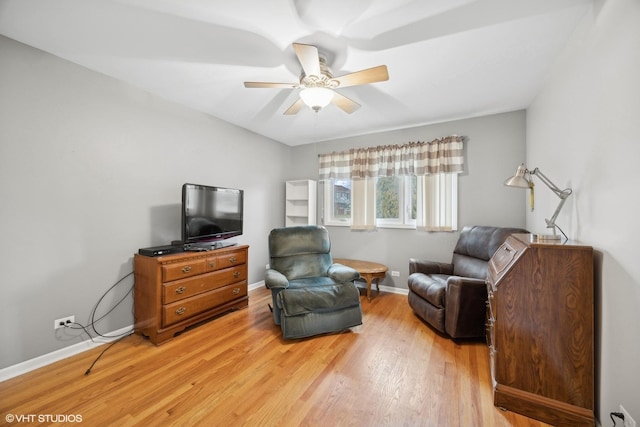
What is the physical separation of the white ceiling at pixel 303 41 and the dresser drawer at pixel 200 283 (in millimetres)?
1939

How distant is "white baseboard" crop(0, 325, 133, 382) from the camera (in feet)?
5.68

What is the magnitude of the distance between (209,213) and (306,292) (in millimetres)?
1460

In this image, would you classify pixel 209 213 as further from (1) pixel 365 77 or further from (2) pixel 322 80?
(1) pixel 365 77

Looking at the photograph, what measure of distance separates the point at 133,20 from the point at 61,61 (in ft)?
3.23

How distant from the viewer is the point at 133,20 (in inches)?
62.1

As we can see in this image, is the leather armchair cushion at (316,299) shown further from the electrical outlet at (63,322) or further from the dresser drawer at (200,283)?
the electrical outlet at (63,322)

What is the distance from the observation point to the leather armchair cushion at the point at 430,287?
230cm

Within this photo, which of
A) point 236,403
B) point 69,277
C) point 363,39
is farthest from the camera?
point 69,277

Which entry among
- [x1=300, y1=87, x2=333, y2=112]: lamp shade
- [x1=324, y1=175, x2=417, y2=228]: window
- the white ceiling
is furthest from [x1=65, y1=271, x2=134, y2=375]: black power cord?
[x1=324, y1=175, x2=417, y2=228]: window

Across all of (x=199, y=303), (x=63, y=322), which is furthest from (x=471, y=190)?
(x=63, y=322)

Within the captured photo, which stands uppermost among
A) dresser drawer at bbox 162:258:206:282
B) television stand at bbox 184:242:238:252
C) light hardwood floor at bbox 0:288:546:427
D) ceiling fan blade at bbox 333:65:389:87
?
ceiling fan blade at bbox 333:65:389:87

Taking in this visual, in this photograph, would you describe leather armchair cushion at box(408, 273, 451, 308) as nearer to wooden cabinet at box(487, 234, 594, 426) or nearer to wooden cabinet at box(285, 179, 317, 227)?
wooden cabinet at box(487, 234, 594, 426)

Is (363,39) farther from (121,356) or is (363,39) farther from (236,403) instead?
(121,356)

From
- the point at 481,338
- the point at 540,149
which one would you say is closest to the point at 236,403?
the point at 481,338
